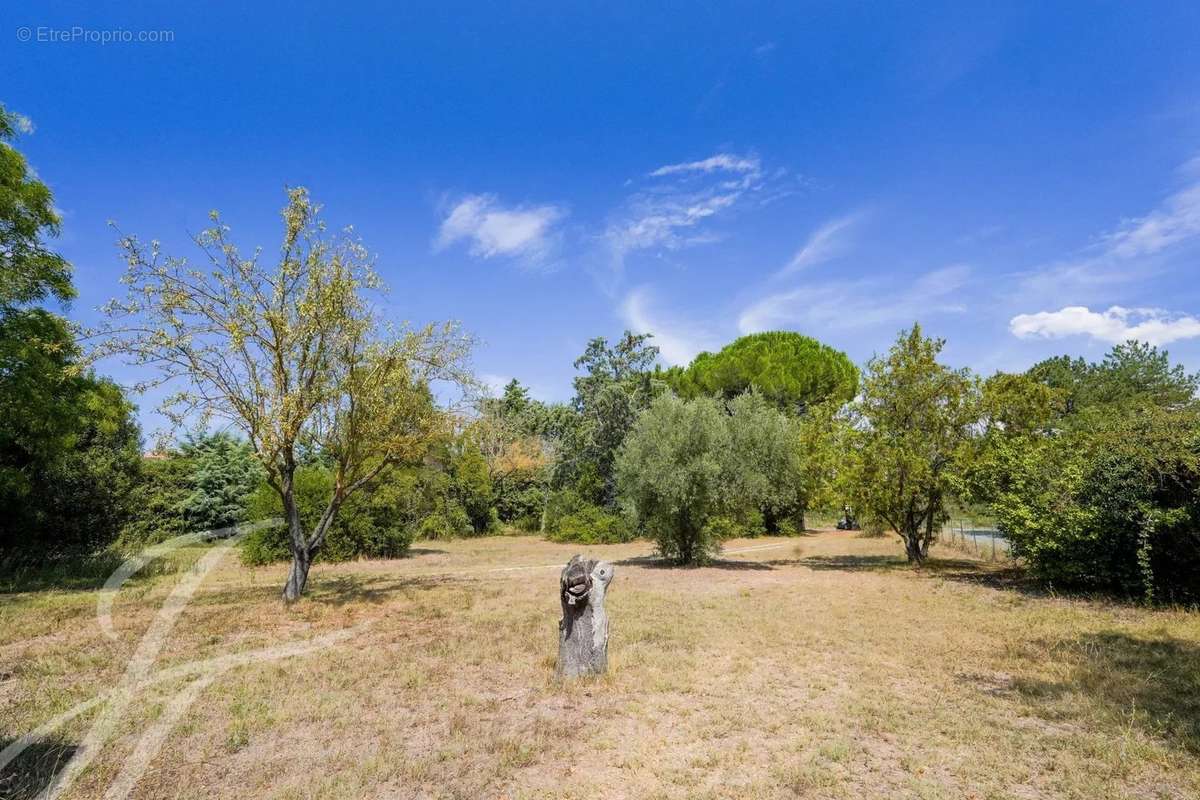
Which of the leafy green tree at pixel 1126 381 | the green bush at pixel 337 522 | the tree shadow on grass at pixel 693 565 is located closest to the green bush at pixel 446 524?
the green bush at pixel 337 522

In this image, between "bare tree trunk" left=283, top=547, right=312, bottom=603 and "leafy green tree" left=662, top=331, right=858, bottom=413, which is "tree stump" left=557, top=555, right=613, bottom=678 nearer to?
"bare tree trunk" left=283, top=547, right=312, bottom=603

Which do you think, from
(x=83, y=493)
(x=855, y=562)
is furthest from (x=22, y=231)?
(x=855, y=562)

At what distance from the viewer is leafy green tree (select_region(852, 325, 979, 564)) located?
17.4 meters

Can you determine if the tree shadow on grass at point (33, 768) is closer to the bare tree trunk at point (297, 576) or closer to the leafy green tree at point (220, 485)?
the bare tree trunk at point (297, 576)

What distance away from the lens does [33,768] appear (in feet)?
14.5

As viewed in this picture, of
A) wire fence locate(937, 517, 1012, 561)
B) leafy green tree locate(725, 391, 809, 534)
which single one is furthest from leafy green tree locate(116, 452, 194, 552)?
wire fence locate(937, 517, 1012, 561)

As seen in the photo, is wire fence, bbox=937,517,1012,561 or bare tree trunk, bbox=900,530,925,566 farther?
wire fence, bbox=937,517,1012,561

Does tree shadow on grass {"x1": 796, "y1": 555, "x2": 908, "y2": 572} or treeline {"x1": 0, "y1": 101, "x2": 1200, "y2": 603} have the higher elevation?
treeline {"x1": 0, "y1": 101, "x2": 1200, "y2": 603}

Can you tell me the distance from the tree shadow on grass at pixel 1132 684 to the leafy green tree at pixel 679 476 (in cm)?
1004

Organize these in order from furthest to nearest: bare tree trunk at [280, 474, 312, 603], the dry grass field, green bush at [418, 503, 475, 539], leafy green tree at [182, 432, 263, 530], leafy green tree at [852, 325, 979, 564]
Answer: green bush at [418, 503, 475, 539], leafy green tree at [182, 432, 263, 530], leafy green tree at [852, 325, 979, 564], bare tree trunk at [280, 474, 312, 603], the dry grass field

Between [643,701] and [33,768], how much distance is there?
5092 mm

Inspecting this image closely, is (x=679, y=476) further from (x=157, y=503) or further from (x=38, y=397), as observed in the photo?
(x=157, y=503)

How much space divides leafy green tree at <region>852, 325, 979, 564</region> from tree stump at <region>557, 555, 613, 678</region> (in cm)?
1359

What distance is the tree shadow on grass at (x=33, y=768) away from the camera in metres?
4.05
